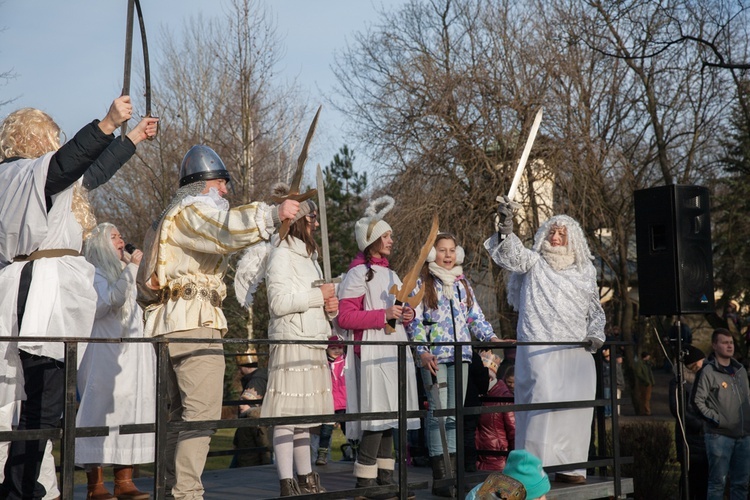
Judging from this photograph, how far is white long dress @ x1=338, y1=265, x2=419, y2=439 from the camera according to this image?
20.2ft

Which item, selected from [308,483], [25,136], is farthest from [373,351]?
[25,136]

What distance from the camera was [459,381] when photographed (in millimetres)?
5836

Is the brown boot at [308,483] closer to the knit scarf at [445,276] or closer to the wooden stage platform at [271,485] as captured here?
the wooden stage platform at [271,485]

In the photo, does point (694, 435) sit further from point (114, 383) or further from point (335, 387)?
point (114, 383)

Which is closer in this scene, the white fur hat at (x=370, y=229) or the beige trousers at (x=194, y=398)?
the beige trousers at (x=194, y=398)

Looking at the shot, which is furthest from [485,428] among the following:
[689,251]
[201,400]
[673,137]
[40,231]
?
[673,137]

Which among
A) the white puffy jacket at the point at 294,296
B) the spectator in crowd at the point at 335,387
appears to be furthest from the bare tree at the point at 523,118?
the white puffy jacket at the point at 294,296

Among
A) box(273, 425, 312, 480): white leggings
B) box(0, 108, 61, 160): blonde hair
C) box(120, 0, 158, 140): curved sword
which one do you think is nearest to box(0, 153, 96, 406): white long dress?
box(0, 108, 61, 160): blonde hair

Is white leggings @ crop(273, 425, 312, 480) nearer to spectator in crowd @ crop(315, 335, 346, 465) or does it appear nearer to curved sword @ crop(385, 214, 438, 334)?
curved sword @ crop(385, 214, 438, 334)

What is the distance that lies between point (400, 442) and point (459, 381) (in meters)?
0.68

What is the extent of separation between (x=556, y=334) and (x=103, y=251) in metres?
3.24

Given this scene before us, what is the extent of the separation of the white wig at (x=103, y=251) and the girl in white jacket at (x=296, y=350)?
4.62 ft

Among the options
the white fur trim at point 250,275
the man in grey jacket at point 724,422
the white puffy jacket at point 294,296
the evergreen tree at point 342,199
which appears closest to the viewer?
the white puffy jacket at point 294,296

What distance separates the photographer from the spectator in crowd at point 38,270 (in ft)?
13.1
